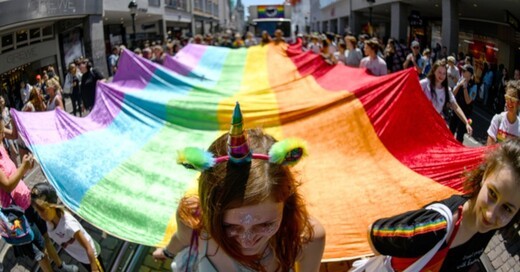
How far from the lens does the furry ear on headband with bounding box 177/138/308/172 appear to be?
1.67 m

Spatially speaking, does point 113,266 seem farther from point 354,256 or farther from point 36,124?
point 354,256

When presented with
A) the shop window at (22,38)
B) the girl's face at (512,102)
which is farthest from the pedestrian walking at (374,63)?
the shop window at (22,38)

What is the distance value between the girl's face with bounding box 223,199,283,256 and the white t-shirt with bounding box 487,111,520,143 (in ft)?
12.2

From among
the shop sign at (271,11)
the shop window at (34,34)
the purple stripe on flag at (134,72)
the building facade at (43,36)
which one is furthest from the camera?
the shop sign at (271,11)

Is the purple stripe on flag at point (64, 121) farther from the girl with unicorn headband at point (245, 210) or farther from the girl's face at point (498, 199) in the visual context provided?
the girl's face at point (498, 199)

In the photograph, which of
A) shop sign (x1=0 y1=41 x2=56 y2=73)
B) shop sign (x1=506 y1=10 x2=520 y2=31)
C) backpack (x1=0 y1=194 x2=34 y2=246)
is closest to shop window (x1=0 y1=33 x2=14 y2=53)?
shop sign (x1=0 y1=41 x2=56 y2=73)

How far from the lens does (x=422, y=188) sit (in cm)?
409

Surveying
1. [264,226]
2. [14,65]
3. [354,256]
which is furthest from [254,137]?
[14,65]

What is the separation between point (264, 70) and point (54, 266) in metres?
6.36

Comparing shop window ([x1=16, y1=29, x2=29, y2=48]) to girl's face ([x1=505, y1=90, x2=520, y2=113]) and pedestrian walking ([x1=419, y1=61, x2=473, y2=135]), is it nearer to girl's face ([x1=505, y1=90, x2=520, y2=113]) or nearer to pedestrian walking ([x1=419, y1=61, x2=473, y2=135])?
pedestrian walking ([x1=419, y1=61, x2=473, y2=135])

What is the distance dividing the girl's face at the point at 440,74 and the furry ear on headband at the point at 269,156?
14.6 ft

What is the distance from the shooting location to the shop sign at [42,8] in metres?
11.8

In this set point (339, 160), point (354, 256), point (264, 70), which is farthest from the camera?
point (264, 70)

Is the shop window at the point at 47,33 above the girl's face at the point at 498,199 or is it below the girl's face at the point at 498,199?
above
